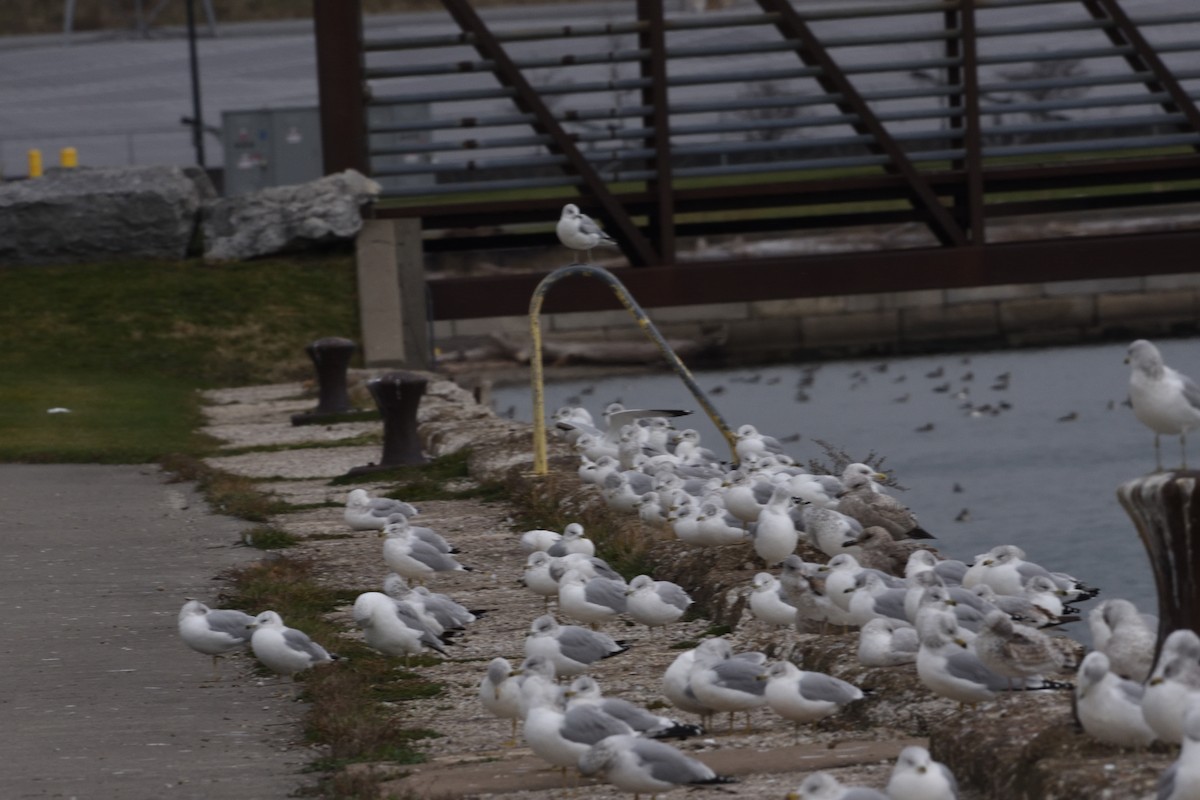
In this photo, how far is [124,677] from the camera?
917 centimetres

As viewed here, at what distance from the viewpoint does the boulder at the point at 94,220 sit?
27812 mm

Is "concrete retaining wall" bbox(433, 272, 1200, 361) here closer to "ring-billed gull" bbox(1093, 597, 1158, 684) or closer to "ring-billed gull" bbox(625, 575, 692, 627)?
"ring-billed gull" bbox(625, 575, 692, 627)

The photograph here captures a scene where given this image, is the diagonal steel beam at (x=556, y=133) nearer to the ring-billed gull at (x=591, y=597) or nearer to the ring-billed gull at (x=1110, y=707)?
the ring-billed gull at (x=591, y=597)

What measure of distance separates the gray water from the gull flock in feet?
30.3

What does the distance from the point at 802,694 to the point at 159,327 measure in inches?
776

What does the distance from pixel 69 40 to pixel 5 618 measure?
223ft

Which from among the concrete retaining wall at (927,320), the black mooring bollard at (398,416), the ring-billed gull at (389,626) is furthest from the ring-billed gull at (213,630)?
the concrete retaining wall at (927,320)

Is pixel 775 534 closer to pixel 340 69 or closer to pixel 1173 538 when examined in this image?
pixel 1173 538

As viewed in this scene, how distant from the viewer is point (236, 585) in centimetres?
1098

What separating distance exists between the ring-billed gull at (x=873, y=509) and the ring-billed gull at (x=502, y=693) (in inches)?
148

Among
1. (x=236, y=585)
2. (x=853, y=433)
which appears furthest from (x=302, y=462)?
(x=853, y=433)

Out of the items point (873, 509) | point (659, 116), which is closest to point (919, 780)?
point (873, 509)

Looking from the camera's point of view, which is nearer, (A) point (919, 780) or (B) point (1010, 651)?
(A) point (919, 780)

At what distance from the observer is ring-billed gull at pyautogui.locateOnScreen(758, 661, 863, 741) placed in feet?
Result: 24.3
